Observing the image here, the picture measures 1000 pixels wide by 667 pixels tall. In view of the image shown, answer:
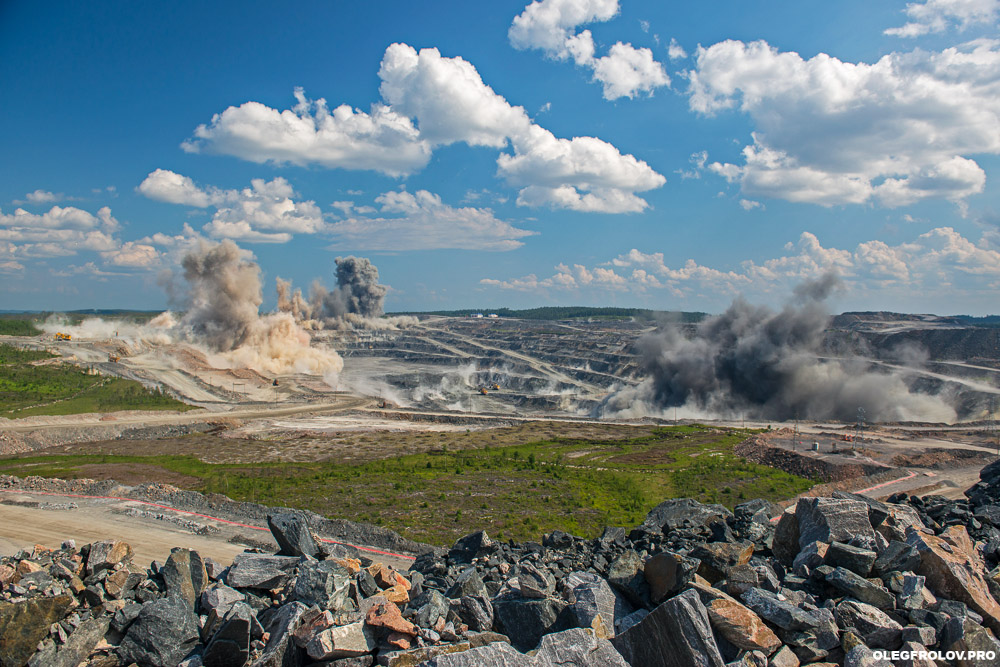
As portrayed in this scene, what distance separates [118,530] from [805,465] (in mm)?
47035

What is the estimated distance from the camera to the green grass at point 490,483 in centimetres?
3153

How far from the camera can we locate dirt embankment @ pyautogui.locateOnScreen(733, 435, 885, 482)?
44312 mm

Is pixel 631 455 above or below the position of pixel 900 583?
below

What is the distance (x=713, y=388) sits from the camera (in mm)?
101750

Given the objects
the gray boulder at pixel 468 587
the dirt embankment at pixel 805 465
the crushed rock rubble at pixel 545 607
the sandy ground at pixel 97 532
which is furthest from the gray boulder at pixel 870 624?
the dirt embankment at pixel 805 465

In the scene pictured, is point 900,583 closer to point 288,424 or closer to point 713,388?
point 288,424

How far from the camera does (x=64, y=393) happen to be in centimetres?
8519

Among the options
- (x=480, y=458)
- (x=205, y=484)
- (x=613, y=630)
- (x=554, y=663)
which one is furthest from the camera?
(x=480, y=458)

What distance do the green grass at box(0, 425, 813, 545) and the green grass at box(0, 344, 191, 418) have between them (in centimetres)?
3006

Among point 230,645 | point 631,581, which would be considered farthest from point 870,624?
point 230,645

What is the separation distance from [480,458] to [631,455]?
14509 millimetres

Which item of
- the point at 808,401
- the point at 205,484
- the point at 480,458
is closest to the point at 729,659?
the point at 205,484

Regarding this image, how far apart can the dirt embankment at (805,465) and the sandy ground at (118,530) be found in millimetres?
35619

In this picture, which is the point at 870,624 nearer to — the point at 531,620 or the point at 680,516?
the point at 531,620
